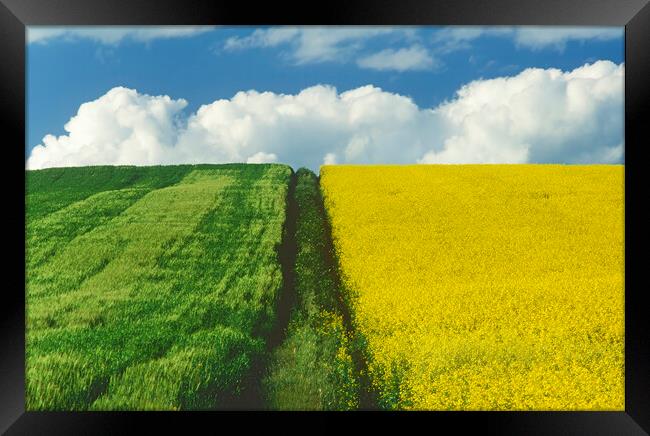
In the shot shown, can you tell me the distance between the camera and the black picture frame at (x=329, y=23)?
4.25 metres

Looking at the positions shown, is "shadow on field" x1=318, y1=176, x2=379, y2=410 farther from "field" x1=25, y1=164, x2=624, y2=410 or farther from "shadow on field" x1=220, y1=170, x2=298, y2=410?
"shadow on field" x1=220, y1=170, x2=298, y2=410

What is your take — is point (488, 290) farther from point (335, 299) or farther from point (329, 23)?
point (329, 23)

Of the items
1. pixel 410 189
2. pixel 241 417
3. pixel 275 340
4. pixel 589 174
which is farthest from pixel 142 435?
pixel 589 174

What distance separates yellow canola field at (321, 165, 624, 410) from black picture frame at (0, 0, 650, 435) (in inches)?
22.5

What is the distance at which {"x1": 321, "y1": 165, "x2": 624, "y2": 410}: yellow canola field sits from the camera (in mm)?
5309

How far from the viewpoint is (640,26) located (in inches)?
170

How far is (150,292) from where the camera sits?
874 cm

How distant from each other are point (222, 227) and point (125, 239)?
197 centimetres

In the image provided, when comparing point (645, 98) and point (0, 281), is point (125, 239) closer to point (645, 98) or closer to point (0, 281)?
→ point (0, 281)

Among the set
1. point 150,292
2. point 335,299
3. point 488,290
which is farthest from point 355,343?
point 150,292

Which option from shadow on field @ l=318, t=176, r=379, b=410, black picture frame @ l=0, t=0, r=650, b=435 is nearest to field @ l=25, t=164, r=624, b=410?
shadow on field @ l=318, t=176, r=379, b=410

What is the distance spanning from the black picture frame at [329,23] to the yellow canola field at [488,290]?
1.88ft

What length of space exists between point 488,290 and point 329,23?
4.48m

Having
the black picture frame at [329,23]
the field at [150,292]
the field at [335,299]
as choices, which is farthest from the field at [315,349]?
the black picture frame at [329,23]
